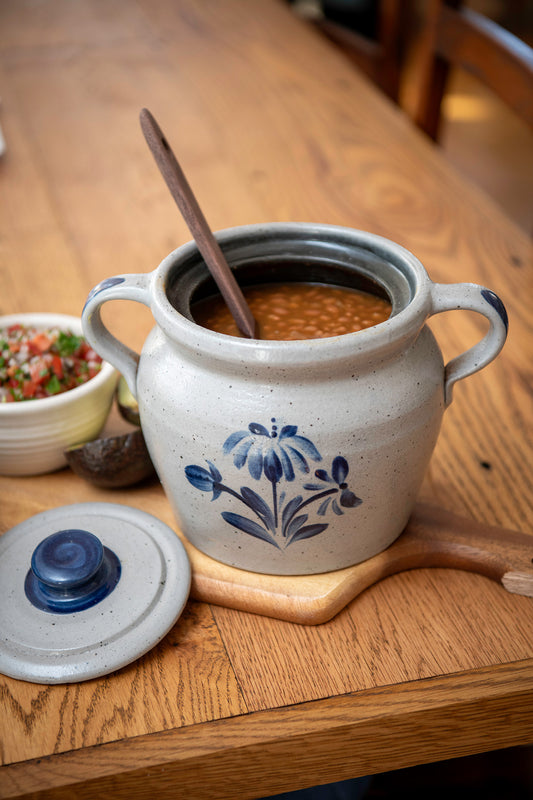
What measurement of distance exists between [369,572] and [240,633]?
0.43ft

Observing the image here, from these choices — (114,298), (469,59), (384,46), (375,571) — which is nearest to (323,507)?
(375,571)

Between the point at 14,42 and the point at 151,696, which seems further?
the point at 14,42

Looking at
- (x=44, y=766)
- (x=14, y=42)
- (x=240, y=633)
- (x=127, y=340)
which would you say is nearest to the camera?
(x=44, y=766)

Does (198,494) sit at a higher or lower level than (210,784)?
higher

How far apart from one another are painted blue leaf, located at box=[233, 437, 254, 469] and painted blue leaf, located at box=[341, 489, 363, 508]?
0.29ft

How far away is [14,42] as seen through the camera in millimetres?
2158

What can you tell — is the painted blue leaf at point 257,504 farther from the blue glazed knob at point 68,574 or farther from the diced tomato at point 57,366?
the diced tomato at point 57,366

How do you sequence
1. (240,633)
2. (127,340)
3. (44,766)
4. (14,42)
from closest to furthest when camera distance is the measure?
(44,766), (240,633), (127,340), (14,42)

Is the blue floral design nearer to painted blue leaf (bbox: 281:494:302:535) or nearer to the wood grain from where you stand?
painted blue leaf (bbox: 281:494:302:535)

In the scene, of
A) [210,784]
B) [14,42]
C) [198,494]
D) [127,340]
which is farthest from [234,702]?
[14,42]

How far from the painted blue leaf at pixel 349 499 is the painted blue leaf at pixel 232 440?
0.32 feet

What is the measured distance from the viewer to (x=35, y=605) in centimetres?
71

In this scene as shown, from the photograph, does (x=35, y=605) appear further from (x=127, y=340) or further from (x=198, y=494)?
(x=127, y=340)

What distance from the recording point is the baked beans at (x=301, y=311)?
0.75m
